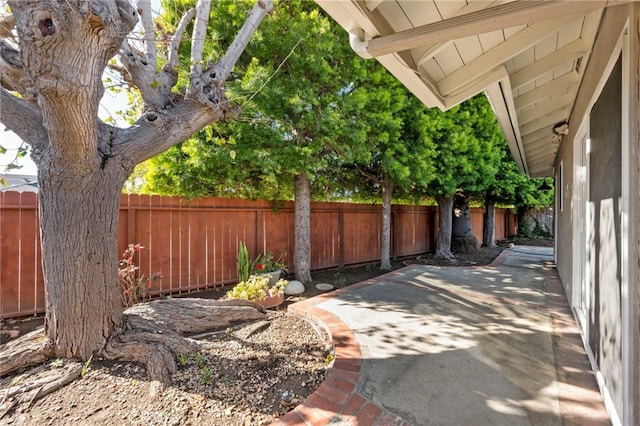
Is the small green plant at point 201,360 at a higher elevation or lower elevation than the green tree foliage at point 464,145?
lower

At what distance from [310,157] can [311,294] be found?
2.48 m

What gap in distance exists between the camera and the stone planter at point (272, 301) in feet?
14.5

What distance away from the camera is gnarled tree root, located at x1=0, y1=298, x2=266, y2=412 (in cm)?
232

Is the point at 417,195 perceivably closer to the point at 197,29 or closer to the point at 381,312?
the point at 381,312

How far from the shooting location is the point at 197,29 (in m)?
3.68

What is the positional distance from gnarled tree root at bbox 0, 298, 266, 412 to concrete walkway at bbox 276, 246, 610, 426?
1.20 metres

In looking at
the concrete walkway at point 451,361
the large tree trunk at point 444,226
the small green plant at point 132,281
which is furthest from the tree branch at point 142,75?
the large tree trunk at point 444,226

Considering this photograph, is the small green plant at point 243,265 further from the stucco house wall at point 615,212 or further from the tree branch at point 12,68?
the stucco house wall at point 615,212

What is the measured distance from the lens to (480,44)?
2.85 metres

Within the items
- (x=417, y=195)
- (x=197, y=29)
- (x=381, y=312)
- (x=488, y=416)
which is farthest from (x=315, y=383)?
(x=417, y=195)

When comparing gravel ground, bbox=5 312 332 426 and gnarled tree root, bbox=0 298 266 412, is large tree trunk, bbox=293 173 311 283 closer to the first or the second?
gnarled tree root, bbox=0 298 266 412

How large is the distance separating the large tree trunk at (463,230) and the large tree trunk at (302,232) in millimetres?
6742

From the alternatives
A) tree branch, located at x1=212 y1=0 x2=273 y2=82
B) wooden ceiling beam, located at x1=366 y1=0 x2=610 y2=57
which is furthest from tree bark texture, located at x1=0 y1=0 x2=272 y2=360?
wooden ceiling beam, located at x1=366 y1=0 x2=610 y2=57

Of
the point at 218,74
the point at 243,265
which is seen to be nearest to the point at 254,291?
the point at 243,265
